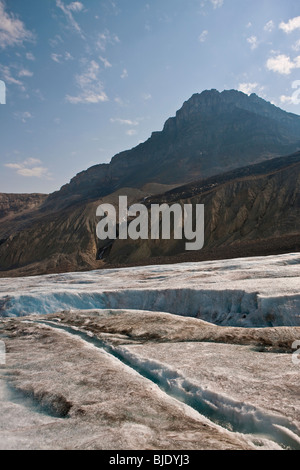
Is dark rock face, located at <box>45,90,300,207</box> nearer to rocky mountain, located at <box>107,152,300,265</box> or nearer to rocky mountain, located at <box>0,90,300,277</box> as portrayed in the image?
rocky mountain, located at <box>0,90,300,277</box>

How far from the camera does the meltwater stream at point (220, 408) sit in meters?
7.15

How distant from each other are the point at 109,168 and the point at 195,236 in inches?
5161

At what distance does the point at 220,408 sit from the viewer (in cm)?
847

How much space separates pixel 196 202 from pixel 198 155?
98.0 meters

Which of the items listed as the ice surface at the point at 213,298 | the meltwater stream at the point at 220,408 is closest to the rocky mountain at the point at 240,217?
the ice surface at the point at 213,298

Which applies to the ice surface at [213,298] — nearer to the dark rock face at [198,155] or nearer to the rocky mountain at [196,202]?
the rocky mountain at [196,202]

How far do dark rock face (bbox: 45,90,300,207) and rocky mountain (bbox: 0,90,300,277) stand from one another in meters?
0.55

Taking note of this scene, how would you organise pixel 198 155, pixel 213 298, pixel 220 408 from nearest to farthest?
pixel 220 408, pixel 213 298, pixel 198 155

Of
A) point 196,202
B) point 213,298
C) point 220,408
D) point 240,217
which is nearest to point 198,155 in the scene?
point 196,202

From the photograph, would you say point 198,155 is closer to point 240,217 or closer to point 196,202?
point 196,202

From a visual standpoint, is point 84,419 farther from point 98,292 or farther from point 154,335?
point 98,292

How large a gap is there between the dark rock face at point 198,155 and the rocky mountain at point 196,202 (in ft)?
1.82

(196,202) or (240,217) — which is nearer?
(240,217)

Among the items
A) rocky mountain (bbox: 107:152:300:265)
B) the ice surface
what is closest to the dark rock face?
rocky mountain (bbox: 107:152:300:265)
